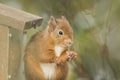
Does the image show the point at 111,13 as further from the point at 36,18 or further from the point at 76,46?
the point at 36,18

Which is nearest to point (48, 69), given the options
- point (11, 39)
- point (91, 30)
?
point (11, 39)

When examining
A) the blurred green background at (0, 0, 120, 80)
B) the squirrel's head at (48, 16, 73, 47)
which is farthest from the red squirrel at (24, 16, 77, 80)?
the blurred green background at (0, 0, 120, 80)

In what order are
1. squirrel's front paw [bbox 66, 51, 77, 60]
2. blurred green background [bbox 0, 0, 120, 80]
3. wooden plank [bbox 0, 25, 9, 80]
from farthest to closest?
blurred green background [bbox 0, 0, 120, 80] → wooden plank [bbox 0, 25, 9, 80] → squirrel's front paw [bbox 66, 51, 77, 60]

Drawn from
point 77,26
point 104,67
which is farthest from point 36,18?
point 104,67

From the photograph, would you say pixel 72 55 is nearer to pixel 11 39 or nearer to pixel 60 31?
pixel 60 31

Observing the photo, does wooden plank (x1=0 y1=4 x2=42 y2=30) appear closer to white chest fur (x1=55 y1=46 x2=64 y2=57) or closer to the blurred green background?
white chest fur (x1=55 y1=46 x2=64 y2=57)

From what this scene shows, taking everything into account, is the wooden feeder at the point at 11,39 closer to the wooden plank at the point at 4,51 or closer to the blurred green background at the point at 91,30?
the wooden plank at the point at 4,51
